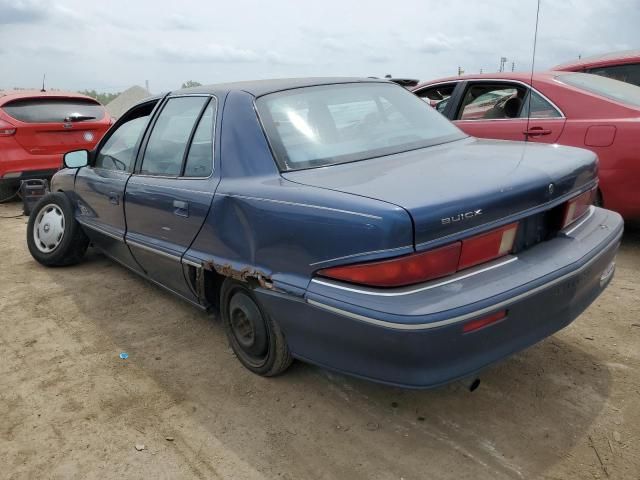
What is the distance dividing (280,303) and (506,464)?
1.08 metres

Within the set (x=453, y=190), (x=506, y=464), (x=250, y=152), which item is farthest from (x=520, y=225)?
(x=250, y=152)

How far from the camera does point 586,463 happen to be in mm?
2029

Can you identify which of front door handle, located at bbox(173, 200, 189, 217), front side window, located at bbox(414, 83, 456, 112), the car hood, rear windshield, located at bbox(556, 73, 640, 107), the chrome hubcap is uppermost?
rear windshield, located at bbox(556, 73, 640, 107)

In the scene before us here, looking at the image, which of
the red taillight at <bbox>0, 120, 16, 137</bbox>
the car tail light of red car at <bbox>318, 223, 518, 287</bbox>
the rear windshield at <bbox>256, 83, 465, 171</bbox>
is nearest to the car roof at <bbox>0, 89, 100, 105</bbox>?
the red taillight at <bbox>0, 120, 16, 137</bbox>

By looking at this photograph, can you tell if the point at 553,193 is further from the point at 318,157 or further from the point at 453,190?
the point at 318,157

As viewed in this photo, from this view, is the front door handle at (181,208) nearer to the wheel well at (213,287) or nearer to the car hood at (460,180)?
the wheel well at (213,287)

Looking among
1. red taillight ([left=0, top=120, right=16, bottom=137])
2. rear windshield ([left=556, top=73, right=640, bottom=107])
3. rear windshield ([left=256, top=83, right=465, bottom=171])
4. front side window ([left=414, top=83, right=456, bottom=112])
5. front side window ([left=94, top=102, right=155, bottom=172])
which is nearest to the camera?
rear windshield ([left=256, top=83, right=465, bottom=171])

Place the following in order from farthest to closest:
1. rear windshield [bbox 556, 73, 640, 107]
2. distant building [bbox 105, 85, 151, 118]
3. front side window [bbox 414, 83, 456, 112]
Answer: distant building [bbox 105, 85, 151, 118]
front side window [bbox 414, 83, 456, 112]
rear windshield [bbox 556, 73, 640, 107]

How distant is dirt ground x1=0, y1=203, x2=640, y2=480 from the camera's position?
2.10 metres

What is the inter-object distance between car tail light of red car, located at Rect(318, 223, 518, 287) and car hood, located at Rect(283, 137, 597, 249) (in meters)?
0.06

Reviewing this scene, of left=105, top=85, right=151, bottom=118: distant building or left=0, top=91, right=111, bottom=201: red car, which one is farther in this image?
left=105, top=85, right=151, bottom=118: distant building

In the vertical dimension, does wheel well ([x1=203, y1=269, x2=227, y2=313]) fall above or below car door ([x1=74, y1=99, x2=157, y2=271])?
below

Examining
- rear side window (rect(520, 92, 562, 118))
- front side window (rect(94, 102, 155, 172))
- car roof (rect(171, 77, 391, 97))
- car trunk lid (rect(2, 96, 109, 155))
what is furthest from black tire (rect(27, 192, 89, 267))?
rear side window (rect(520, 92, 562, 118))

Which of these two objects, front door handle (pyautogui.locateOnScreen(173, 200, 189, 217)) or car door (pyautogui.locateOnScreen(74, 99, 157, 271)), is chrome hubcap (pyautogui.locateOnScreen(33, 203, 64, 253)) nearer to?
car door (pyautogui.locateOnScreen(74, 99, 157, 271))
